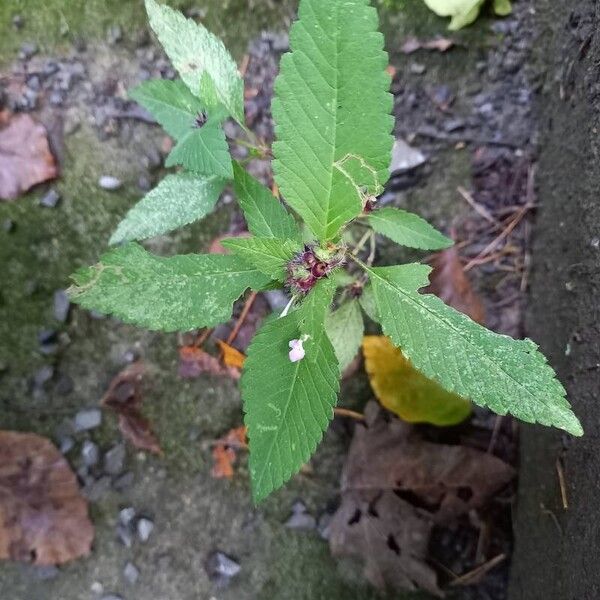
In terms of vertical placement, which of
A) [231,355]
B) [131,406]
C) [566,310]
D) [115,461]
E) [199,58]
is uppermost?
[199,58]

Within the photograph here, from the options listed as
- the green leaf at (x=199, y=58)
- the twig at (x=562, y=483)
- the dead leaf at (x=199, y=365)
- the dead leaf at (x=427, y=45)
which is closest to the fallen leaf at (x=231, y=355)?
the dead leaf at (x=199, y=365)

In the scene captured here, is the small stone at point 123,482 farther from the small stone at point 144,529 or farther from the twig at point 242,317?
the twig at point 242,317

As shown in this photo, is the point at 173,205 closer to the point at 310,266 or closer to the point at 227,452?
the point at 310,266

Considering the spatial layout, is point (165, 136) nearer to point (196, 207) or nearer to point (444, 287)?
point (196, 207)

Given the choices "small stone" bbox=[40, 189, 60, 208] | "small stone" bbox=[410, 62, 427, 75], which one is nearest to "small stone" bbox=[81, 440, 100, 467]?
"small stone" bbox=[40, 189, 60, 208]

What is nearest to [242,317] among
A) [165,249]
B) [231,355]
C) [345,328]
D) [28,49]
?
[231,355]
